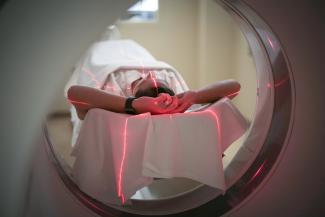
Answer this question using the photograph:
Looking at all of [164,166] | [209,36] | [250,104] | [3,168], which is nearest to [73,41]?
[3,168]

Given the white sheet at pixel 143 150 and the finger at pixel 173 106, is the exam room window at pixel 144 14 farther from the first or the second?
the white sheet at pixel 143 150

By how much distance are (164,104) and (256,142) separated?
369mm

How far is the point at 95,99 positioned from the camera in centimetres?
122

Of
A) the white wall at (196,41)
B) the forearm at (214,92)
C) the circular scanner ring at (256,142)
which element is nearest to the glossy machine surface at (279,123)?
the circular scanner ring at (256,142)

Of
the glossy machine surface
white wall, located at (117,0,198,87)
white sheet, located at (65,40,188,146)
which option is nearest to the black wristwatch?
the glossy machine surface

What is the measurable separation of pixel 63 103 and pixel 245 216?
2.75 m

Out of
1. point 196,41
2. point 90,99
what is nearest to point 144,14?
point 196,41

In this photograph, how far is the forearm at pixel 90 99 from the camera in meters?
1.22

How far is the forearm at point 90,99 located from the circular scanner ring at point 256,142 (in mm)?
263

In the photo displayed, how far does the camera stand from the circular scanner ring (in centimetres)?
98

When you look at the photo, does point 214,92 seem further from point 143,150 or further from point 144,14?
point 144,14

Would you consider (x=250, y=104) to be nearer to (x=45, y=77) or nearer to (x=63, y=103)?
(x=63, y=103)

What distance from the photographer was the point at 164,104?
130 cm

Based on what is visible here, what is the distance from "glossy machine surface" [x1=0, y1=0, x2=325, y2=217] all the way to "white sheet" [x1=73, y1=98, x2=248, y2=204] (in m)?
0.12
